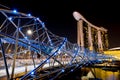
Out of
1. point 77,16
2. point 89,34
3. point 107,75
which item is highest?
point 77,16

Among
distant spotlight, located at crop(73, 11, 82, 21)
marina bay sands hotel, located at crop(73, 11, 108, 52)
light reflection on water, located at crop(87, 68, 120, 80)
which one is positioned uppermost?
distant spotlight, located at crop(73, 11, 82, 21)

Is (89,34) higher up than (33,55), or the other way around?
(89,34)

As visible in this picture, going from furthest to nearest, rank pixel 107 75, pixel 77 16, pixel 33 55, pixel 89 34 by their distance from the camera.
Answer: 1. pixel 77 16
2. pixel 89 34
3. pixel 107 75
4. pixel 33 55

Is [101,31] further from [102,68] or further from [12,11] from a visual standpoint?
[12,11]

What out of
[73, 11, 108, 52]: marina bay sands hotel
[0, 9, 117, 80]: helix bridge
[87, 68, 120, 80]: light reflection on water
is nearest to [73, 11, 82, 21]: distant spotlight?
[73, 11, 108, 52]: marina bay sands hotel

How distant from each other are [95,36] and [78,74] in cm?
7982

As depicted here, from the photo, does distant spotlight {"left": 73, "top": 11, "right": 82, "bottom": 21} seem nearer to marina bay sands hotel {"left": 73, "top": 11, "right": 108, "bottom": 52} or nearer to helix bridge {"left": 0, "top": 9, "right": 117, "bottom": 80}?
marina bay sands hotel {"left": 73, "top": 11, "right": 108, "bottom": 52}

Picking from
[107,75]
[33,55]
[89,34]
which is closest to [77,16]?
[89,34]

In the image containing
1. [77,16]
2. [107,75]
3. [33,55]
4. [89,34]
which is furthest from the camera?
[77,16]

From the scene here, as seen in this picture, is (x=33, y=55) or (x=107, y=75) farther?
(x=107, y=75)

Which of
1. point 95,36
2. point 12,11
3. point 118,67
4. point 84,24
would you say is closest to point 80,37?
point 84,24

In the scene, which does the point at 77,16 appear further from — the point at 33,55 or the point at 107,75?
the point at 33,55

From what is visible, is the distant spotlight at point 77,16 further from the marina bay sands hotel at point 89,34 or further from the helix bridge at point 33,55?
the helix bridge at point 33,55

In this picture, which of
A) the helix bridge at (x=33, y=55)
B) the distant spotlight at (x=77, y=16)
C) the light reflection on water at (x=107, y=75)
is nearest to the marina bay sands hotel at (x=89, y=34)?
the distant spotlight at (x=77, y=16)
